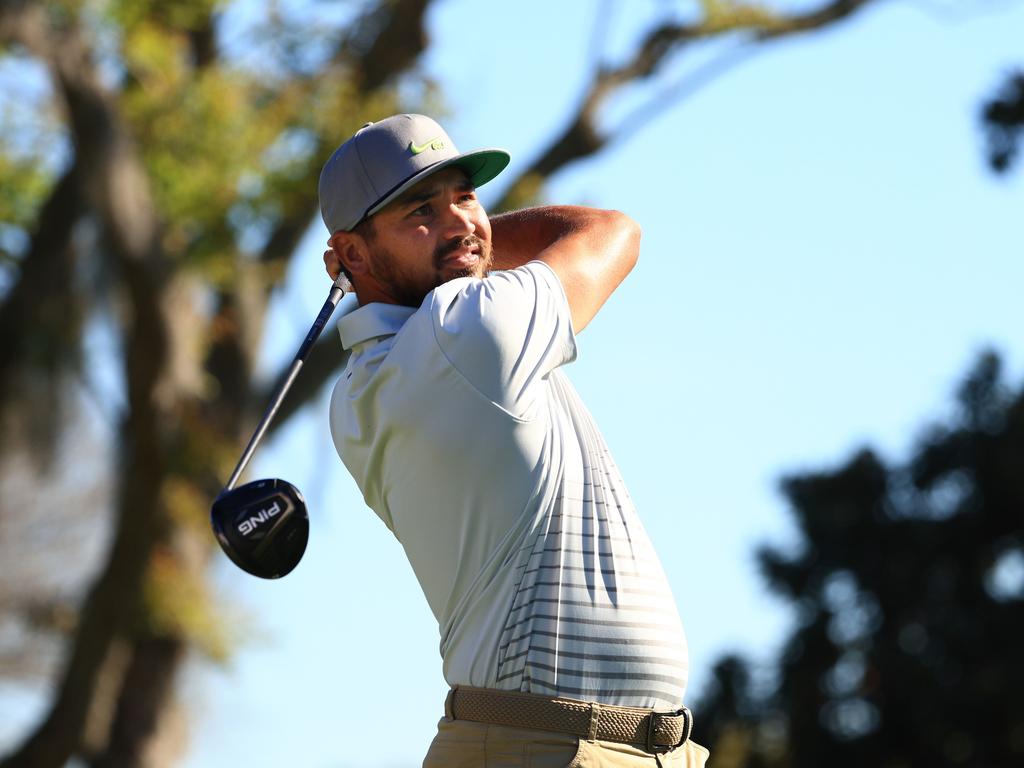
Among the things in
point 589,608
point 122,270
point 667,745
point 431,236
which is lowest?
point 667,745

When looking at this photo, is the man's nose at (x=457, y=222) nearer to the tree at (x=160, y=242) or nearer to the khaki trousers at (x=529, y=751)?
the khaki trousers at (x=529, y=751)

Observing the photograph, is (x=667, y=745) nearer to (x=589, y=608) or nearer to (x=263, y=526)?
(x=589, y=608)

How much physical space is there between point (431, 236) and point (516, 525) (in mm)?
700

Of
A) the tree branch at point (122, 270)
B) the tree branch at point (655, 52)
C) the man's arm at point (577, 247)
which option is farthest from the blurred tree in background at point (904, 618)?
the man's arm at point (577, 247)

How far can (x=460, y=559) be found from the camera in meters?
3.38

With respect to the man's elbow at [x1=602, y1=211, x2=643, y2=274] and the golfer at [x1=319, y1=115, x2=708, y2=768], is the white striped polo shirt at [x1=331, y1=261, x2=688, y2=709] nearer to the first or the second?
the golfer at [x1=319, y1=115, x2=708, y2=768]

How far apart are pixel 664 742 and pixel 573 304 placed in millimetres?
885

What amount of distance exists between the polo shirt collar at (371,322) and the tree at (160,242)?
9.22 metres

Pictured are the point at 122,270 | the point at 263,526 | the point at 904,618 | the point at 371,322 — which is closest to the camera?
the point at 263,526

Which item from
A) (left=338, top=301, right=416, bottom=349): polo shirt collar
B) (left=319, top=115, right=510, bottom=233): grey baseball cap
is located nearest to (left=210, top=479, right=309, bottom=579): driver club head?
(left=338, top=301, right=416, bottom=349): polo shirt collar

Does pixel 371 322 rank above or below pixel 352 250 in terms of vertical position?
below

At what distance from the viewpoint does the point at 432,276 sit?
3688 mm

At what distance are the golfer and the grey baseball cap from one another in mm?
20

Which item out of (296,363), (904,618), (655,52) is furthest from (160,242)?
(296,363)
